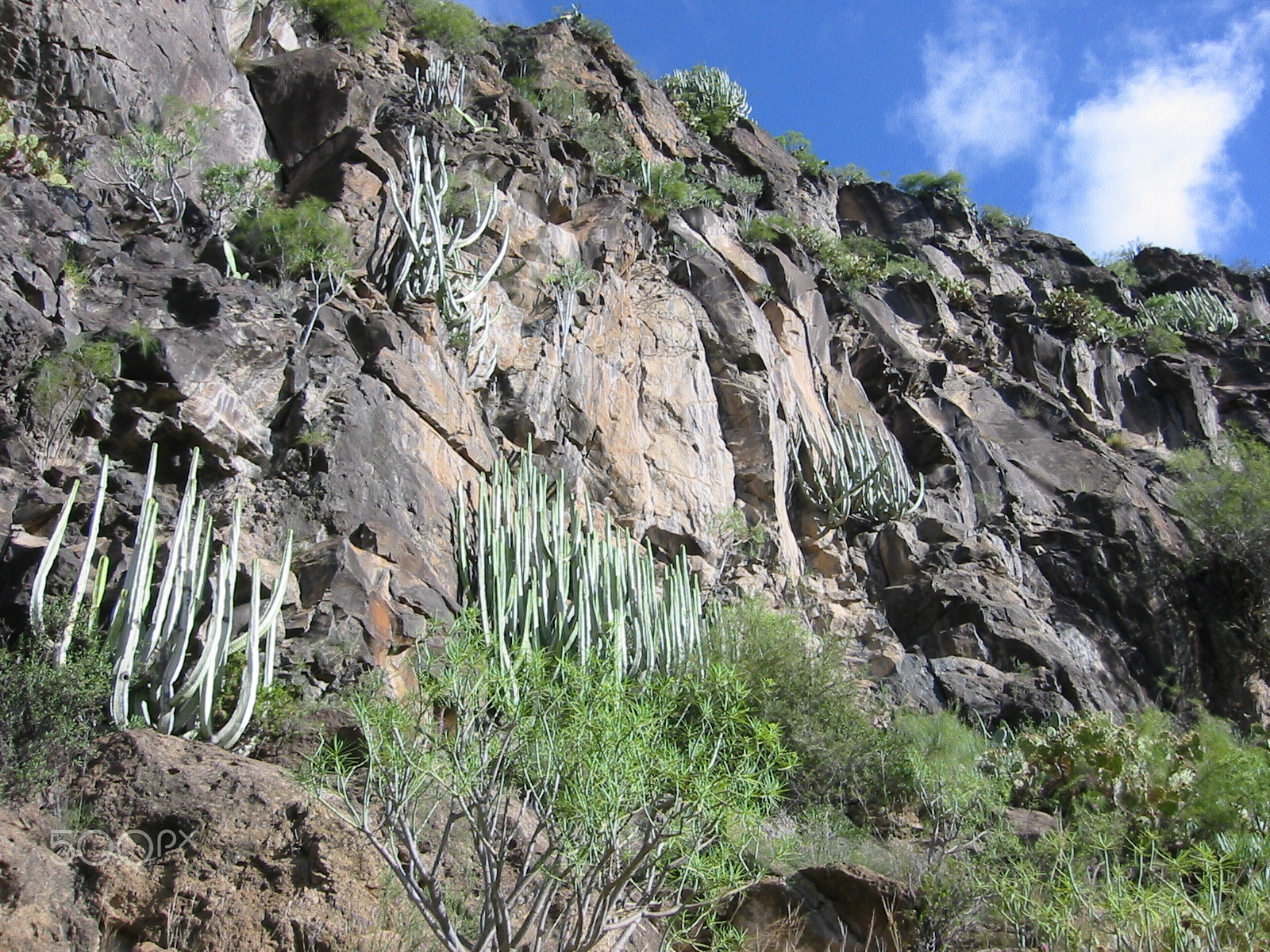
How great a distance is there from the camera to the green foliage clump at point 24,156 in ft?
37.1

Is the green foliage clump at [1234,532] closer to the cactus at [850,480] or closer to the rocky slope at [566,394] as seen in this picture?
the rocky slope at [566,394]

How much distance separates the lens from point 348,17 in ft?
63.2

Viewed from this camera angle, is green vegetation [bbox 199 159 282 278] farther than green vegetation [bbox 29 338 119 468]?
Yes

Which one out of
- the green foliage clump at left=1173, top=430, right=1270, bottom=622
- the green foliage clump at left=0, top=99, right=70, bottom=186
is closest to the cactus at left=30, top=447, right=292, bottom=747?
the green foliage clump at left=0, top=99, right=70, bottom=186

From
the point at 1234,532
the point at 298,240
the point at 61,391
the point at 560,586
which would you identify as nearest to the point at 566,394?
the point at 298,240

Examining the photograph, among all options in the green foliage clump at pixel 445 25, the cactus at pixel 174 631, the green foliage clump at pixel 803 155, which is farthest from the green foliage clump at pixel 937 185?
the cactus at pixel 174 631

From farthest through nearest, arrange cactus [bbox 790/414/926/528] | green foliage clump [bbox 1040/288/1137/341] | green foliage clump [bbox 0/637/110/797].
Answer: green foliage clump [bbox 1040/288/1137/341]
cactus [bbox 790/414/926/528]
green foliage clump [bbox 0/637/110/797]

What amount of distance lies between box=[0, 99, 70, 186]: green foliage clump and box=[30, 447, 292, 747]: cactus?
6.14 meters

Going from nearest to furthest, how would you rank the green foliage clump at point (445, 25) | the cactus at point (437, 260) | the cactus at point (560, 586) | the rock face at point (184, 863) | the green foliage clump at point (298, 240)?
the rock face at point (184, 863) < the cactus at point (560, 586) < the green foliage clump at point (298, 240) < the cactus at point (437, 260) < the green foliage clump at point (445, 25)

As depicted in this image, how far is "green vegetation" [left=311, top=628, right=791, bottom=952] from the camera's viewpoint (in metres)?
5.09

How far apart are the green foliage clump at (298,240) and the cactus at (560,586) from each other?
3841 mm

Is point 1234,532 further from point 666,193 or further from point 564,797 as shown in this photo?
point 564,797

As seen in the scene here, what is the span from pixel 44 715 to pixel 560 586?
487 cm

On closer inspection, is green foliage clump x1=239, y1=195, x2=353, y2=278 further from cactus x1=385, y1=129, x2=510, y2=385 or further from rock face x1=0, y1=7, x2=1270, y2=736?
cactus x1=385, y1=129, x2=510, y2=385
